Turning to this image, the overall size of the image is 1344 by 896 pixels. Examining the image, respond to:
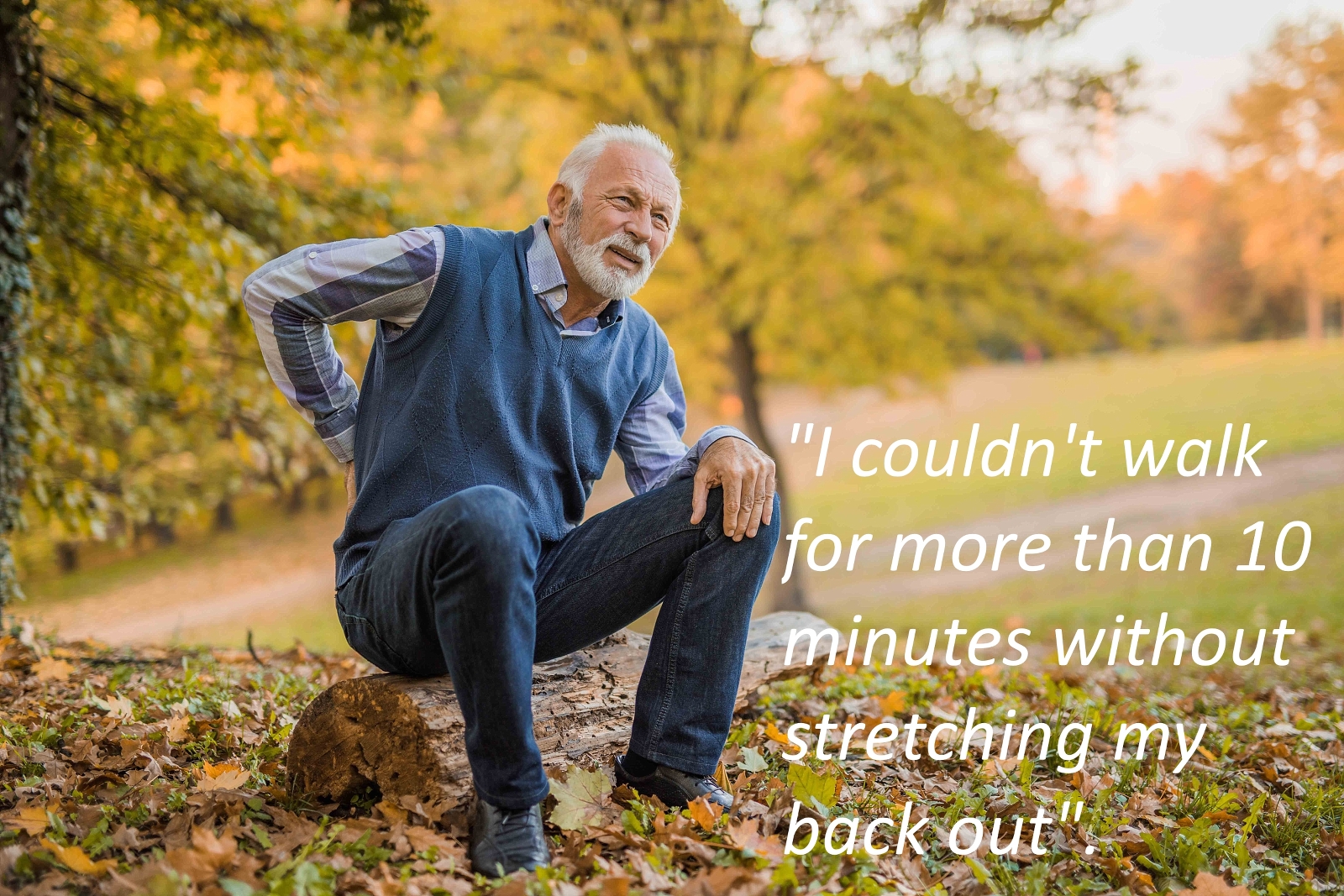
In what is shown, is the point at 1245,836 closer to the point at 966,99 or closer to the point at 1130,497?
the point at 966,99

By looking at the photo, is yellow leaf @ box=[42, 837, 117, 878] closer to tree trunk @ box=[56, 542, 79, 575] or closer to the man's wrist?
the man's wrist

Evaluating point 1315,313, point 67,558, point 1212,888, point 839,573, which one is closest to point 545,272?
point 1212,888

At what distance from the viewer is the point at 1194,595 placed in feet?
38.4

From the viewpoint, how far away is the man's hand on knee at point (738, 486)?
96.3 inches

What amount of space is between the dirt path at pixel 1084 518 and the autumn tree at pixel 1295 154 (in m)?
8.61

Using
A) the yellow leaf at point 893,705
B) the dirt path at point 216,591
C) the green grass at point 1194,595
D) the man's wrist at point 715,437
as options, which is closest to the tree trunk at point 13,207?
the man's wrist at point 715,437

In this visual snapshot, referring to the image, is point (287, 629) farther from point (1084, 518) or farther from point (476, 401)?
point (1084, 518)

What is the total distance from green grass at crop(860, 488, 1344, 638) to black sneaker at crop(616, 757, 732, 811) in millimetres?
7483

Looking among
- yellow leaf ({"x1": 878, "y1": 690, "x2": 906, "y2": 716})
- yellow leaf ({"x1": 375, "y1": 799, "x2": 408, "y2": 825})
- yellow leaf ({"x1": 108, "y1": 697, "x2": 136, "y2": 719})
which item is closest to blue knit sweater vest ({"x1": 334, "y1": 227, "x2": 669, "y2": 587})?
yellow leaf ({"x1": 375, "y1": 799, "x2": 408, "y2": 825})

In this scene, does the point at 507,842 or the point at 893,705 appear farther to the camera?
the point at 893,705

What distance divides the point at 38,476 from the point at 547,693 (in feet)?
11.3

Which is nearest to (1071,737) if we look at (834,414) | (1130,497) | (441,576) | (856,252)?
(441,576)

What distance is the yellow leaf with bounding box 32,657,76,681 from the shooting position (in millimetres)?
3795

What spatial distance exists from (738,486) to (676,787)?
83 cm
